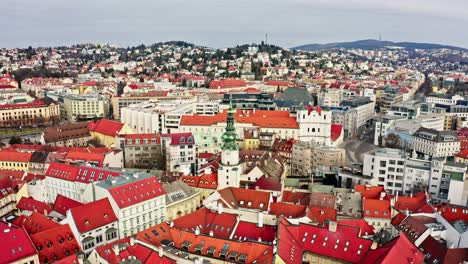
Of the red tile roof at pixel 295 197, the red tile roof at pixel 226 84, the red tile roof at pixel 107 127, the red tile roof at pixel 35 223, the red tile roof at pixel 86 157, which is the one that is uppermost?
the red tile roof at pixel 226 84

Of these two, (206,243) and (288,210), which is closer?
(206,243)

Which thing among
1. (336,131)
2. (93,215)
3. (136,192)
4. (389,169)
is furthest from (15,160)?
(336,131)

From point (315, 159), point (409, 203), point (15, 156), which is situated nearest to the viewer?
point (409, 203)

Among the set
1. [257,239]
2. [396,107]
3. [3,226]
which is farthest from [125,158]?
[396,107]

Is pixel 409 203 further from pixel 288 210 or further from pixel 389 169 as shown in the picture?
pixel 288 210

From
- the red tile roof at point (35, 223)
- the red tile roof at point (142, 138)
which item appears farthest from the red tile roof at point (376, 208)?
the red tile roof at point (142, 138)

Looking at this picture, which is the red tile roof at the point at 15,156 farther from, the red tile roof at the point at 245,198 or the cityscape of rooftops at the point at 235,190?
the red tile roof at the point at 245,198

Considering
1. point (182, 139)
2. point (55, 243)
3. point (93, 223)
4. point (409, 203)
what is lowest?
point (55, 243)
